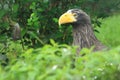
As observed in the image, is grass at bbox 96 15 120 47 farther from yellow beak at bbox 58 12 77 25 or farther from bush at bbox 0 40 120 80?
bush at bbox 0 40 120 80

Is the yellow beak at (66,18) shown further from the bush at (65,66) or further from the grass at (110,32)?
the bush at (65,66)

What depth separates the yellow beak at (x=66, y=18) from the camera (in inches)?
306

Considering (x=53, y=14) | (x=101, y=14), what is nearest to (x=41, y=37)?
(x=53, y=14)

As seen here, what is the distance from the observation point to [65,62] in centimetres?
388

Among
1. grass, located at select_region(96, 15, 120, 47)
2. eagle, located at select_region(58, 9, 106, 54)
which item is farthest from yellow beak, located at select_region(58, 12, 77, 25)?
grass, located at select_region(96, 15, 120, 47)

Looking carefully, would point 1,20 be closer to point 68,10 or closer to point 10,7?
point 10,7

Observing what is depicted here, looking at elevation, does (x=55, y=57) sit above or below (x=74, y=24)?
above

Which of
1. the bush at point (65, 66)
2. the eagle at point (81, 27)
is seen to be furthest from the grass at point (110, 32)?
the bush at point (65, 66)

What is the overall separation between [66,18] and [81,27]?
22.1 inches

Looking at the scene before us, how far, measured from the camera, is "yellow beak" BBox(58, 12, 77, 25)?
7.76m

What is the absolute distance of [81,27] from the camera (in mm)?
8414

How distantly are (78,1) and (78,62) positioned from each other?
4673 millimetres

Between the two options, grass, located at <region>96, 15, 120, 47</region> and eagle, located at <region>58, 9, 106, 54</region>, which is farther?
grass, located at <region>96, 15, 120, 47</region>

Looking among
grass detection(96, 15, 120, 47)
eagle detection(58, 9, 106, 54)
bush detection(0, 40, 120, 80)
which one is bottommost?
grass detection(96, 15, 120, 47)
